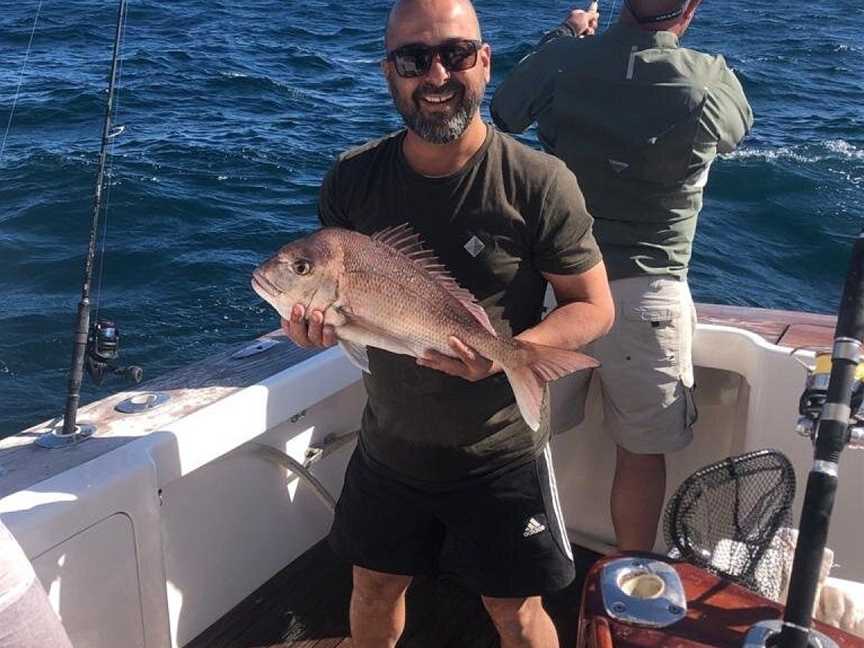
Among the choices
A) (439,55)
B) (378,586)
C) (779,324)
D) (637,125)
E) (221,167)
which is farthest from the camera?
(221,167)

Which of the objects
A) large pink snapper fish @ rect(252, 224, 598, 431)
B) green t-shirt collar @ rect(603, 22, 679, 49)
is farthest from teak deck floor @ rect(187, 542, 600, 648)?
green t-shirt collar @ rect(603, 22, 679, 49)

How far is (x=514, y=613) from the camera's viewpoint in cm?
257

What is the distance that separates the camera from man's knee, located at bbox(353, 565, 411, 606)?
267 cm

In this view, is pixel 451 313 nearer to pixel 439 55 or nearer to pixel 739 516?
pixel 439 55

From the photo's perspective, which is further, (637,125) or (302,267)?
(637,125)

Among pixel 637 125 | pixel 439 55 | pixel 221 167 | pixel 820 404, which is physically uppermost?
pixel 439 55

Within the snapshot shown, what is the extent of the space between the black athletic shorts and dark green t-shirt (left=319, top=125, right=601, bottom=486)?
0.18ft

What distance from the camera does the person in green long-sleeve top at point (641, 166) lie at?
9.94ft

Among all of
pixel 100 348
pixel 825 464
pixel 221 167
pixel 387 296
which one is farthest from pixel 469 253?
pixel 221 167

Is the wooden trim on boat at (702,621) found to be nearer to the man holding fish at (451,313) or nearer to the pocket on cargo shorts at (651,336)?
the man holding fish at (451,313)

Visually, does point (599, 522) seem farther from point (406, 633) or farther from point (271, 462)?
point (271, 462)

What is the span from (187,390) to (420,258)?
1270mm

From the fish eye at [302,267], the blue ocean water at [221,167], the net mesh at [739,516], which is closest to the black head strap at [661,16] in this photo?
the net mesh at [739,516]

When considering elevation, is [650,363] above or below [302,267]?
below
